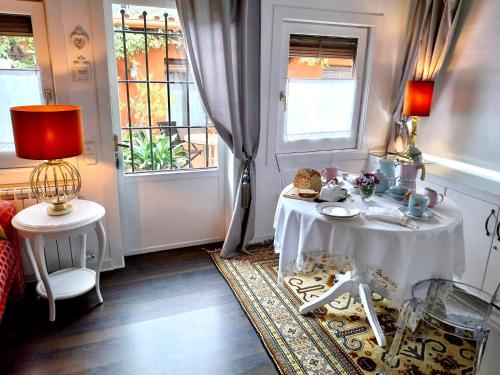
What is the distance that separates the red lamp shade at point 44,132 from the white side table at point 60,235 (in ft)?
1.29

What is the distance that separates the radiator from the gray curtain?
1.18m

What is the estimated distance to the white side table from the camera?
2.21 meters

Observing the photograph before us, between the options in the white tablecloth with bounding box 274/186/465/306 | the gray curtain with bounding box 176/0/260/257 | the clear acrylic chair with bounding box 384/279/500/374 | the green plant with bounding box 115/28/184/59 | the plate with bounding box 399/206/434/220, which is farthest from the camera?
the green plant with bounding box 115/28/184/59

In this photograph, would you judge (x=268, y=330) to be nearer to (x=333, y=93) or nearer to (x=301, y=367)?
(x=301, y=367)

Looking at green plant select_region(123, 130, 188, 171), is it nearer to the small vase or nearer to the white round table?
the white round table

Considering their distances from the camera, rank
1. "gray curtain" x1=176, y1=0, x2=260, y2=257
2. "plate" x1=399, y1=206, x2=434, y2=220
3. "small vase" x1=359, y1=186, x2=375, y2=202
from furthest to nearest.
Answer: "gray curtain" x1=176, y1=0, x2=260, y2=257 < "small vase" x1=359, y1=186, x2=375, y2=202 < "plate" x1=399, y1=206, x2=434, y2=220

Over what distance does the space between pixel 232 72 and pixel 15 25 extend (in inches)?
58.1

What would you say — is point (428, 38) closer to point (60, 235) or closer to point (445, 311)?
point (445, 311)

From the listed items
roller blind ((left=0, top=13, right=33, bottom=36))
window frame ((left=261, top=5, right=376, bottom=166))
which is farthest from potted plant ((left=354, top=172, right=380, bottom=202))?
roller blind ((left=0, top=13, right=33, bottom=36))

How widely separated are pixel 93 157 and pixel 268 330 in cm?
175

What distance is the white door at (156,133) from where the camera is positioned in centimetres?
281

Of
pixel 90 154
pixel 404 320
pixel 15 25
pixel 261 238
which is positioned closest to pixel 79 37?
pixel 15 25

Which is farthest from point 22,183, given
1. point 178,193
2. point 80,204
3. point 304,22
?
point 304,22

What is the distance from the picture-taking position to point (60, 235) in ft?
7.32
